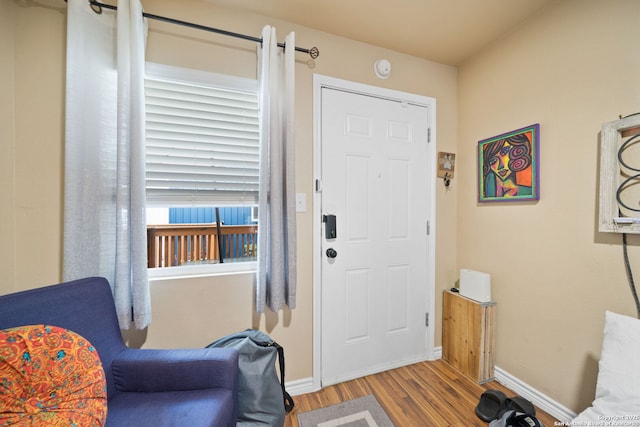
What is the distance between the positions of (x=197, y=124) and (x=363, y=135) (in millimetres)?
1157

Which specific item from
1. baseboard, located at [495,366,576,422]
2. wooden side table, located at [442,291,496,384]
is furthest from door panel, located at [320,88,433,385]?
baseboard, located at [495,366,576,422]

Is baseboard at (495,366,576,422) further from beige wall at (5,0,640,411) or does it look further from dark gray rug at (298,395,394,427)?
dark gray rug at (298,395,394,427)

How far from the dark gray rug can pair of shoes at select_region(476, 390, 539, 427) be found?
57 centimetres

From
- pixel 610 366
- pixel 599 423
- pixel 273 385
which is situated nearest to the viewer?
pixel 599 423

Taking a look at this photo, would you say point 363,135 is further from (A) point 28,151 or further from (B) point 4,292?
(B) point 4,292

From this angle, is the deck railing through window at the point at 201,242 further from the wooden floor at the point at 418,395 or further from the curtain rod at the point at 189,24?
the curtain rod at the point at 189,24

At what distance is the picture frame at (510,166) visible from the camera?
160 cm

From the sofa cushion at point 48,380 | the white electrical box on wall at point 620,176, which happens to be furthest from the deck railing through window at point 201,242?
the white electrical box on wall at point 620,176

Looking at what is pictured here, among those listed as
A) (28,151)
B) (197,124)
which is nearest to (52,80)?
(28,151)

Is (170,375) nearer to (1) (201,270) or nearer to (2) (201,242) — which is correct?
(1) (201,270)

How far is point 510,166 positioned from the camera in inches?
68.6

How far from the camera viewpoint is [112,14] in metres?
1.31

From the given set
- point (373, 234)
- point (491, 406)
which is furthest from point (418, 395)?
point (373, 234)

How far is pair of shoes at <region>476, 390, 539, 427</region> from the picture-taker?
1423 millimetres
